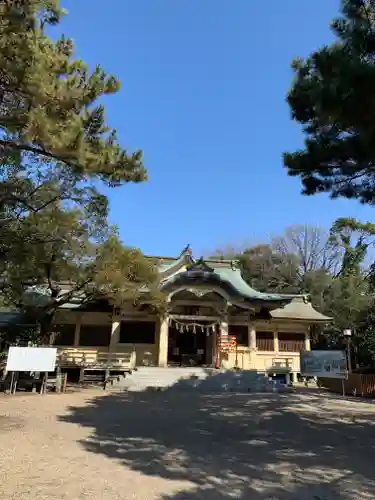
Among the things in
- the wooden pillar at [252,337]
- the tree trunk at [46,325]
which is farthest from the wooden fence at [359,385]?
the tree trunk at [46,325]

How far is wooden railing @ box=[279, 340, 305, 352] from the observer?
23.4 meters

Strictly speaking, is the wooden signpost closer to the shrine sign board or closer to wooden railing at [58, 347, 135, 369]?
the shrine sign board

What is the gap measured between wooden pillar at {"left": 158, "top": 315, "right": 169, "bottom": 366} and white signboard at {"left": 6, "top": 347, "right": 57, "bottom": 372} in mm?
6866

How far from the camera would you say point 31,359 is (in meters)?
14.2

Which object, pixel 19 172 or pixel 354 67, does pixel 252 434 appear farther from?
pixel 19 172

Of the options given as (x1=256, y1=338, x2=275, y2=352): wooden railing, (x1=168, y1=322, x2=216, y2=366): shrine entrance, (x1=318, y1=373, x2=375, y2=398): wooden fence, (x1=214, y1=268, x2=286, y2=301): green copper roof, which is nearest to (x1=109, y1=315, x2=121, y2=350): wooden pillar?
(x1=168, y1=322, x2=216, y2=366): shrine entrance

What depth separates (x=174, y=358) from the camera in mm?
22594

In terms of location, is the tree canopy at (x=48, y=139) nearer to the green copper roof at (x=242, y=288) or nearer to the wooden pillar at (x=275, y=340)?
the green copper roof at (x=242, y=288)

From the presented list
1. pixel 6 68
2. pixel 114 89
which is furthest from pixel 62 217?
pixel 6 68

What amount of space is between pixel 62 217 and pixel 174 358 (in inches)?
525

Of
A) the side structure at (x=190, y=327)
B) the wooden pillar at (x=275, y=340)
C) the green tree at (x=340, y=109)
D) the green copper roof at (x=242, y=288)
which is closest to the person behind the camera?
the green tree at (x=340, y=109)

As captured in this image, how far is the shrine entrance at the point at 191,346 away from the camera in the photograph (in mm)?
22036

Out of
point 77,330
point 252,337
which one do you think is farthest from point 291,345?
point 77,330

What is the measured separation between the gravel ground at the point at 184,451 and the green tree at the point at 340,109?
5194mm
